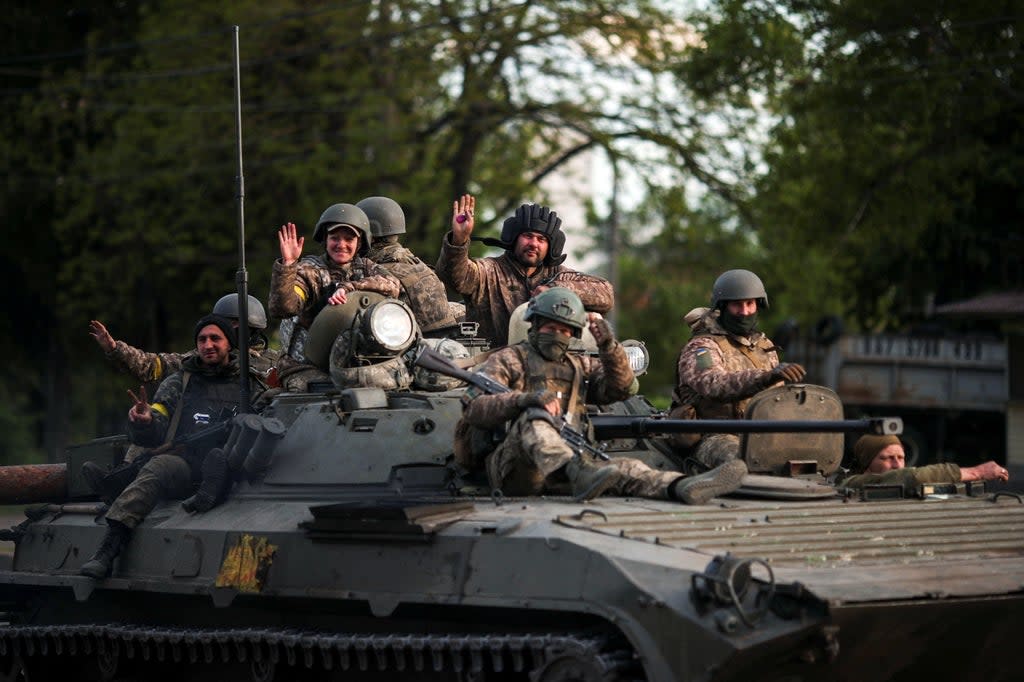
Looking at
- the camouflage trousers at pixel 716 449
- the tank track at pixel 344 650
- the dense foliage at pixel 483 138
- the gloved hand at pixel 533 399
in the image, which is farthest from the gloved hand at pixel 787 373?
the dense foliage at pixel 483 138

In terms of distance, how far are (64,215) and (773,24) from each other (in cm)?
1551

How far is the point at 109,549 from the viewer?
1162 centimetres

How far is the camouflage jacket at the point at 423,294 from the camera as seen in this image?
1270cm

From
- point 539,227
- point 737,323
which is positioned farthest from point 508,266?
point 737,323

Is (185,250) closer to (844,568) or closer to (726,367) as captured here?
(726,367)

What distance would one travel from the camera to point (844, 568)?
901cm

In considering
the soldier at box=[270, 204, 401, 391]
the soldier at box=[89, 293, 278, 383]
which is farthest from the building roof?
the soldier at box=[270, 204, 401, 391]

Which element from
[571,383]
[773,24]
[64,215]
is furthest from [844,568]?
[64,215]

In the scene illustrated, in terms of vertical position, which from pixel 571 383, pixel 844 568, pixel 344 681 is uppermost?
pixel 571 383

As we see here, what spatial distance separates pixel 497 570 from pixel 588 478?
99 cm

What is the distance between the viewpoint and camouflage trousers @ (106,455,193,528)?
11594 mm

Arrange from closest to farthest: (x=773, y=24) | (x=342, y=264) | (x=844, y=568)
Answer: (x=844, y=568) < (x=342, y=264) < (x=773, y=24)

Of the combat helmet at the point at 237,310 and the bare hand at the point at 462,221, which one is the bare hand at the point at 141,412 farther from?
the bare hand at the point at 462,221

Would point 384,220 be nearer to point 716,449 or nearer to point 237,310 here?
point 237,310
